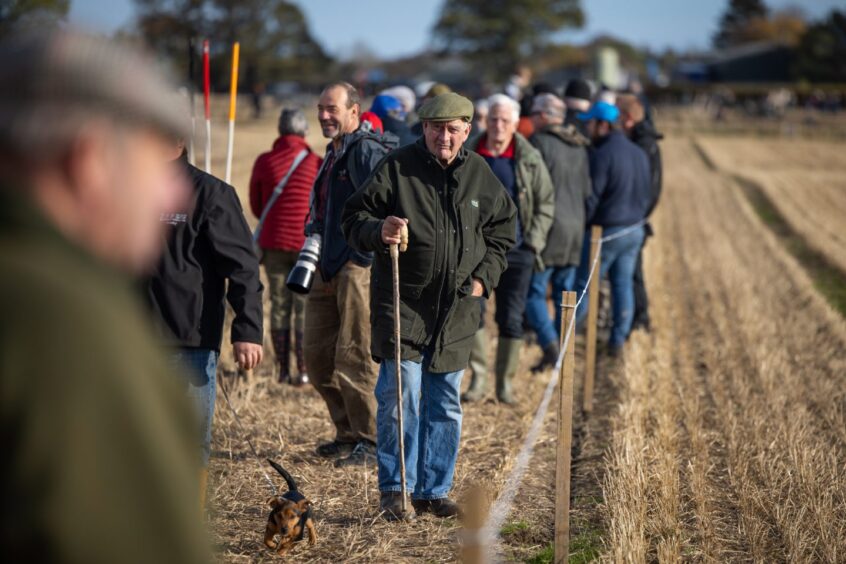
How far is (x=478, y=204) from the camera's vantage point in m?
5.42

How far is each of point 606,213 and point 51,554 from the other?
27.0 feet

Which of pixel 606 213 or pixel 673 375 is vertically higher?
pixel 606 213

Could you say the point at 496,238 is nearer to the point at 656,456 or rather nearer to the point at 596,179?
the point at 656,456

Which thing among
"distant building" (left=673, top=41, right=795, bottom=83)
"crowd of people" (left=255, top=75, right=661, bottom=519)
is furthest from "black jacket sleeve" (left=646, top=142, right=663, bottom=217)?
"distant building" (left=673, top=41, right=795, bottom=83)

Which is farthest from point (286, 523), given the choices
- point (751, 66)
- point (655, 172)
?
point (751, 66)

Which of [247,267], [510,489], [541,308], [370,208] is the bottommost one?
[510,489]

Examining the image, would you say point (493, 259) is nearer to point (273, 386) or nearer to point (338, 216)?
point (338, 216)

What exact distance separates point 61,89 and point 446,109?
377 cm

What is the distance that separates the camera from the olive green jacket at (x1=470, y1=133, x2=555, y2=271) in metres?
7.84

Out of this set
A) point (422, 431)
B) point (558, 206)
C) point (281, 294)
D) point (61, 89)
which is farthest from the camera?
point (558, 206)

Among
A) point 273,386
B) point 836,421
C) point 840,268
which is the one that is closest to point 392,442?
point 273,386

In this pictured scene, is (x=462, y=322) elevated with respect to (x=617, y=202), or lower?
lower

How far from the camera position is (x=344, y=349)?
21.1 feet

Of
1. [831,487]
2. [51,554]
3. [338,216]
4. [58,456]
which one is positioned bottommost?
[831,487]
